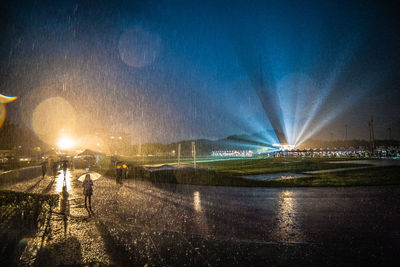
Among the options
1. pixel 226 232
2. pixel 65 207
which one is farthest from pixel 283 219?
pixel 65 207

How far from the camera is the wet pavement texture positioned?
482 cm

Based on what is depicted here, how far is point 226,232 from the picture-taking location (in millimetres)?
6320

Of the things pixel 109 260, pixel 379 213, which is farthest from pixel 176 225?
pixel 379 213

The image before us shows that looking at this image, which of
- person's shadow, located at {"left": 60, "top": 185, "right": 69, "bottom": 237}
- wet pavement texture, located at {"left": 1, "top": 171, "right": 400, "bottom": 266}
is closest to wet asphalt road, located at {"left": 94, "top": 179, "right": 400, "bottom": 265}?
wet pavement texture, located at {"left": 1, "top": 171, "right": 400, "bottom": 266}

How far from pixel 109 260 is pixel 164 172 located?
53.2 ft

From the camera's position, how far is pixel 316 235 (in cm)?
605

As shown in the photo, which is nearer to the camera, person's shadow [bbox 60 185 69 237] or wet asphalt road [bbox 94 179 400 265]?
wet asphalt road [bbox 94 179 400 265]

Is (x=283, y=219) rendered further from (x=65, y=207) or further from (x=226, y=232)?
(x=65, y=207)

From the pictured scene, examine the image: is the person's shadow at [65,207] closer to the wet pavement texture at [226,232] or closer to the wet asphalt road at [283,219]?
the wet pavement texture at [226,232]

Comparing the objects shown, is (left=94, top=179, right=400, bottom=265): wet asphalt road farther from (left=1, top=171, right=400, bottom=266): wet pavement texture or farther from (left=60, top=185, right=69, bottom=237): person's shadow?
(left=60, top=185, right=69, bottom=237): person's shadow

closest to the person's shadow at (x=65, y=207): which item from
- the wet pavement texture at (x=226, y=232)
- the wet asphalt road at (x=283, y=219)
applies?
the wet pavement texture at (x=226, y=232)

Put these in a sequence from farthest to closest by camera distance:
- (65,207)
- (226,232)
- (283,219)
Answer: (65,207) < (283,219) < (226,232)

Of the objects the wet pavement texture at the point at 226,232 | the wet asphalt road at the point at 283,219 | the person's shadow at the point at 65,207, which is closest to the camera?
the wet pavement texture at the point at 226,232

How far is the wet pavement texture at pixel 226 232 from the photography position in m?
4.82
